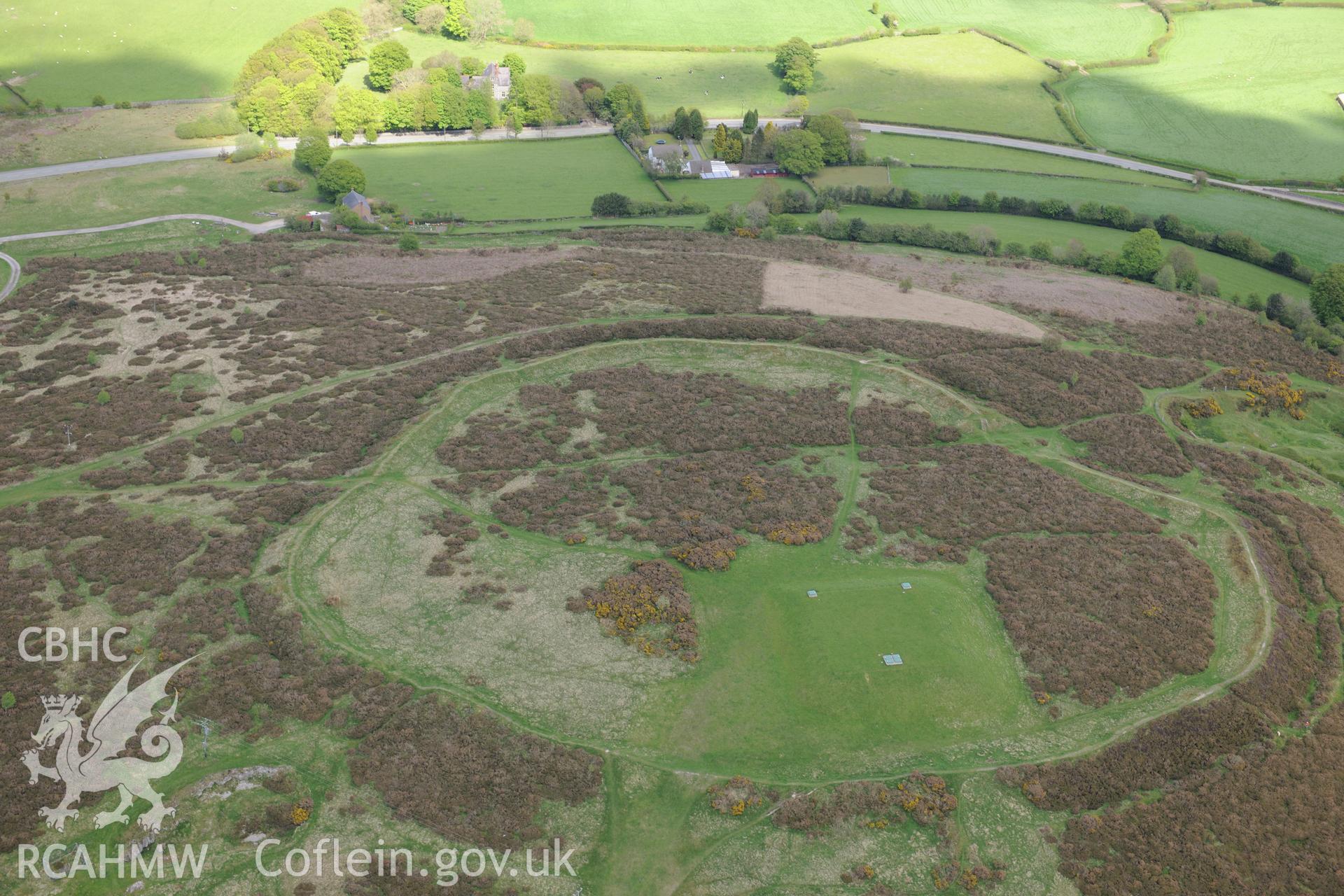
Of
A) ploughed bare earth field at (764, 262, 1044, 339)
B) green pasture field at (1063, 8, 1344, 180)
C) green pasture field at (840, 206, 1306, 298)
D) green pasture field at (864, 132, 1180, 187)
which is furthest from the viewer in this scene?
green pasture field at (1063, 8, 1344, 180)

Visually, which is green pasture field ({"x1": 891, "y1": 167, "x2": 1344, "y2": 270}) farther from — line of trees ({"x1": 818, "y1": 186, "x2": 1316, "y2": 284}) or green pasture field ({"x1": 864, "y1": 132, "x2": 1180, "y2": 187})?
line of trees ({"x1": 818, "y1": 186, "x2": 1316, "y2": 284})

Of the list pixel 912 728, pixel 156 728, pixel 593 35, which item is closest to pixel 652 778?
pixel 912 728

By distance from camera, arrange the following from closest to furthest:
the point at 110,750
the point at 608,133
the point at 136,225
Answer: the point at 110,750 → the point at 136,225 → the point at 608,133

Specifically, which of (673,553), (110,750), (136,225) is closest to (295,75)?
(136,225)

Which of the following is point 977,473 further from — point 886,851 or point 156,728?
point 156,728

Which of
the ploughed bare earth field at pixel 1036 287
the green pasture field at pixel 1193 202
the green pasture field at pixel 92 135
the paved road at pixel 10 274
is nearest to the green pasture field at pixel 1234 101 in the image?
the green pasture field at pixel 1193 202

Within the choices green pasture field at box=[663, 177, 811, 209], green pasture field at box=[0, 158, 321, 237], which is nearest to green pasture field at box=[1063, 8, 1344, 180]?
green pasture field at box=[663, 177, 811, 209]

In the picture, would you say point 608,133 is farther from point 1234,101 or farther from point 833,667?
point 833,667
